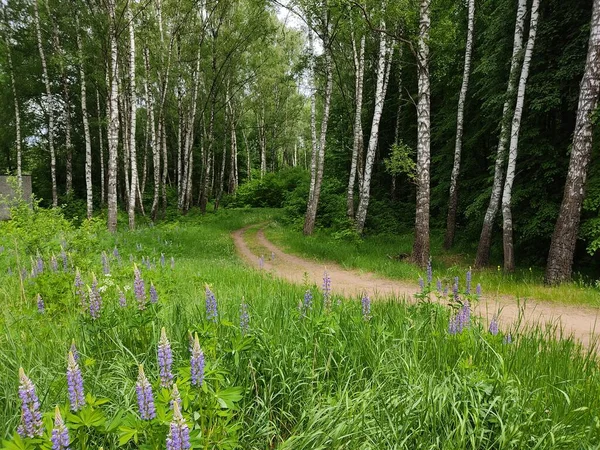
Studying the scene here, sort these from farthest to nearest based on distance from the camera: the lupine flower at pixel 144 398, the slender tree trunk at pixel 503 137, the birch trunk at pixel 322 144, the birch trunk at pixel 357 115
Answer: the birch trunk at pixel 357 115 < the birch trunk at pixel 322 144 < the slender tree trunk at pixel 503 137 < the lupine flower at pixel 144 398

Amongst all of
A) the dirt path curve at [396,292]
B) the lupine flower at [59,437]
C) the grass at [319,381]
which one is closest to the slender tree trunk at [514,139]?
the dirt path curve at [396,292]

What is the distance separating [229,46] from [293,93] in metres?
19.9

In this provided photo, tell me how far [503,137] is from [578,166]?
264cm

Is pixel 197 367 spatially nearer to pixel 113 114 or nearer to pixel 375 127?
pixel 375 127

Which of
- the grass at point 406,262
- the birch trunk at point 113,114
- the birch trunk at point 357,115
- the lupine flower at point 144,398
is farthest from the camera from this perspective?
the birch trunk at point 357,115

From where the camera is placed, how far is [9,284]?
18.5 feet

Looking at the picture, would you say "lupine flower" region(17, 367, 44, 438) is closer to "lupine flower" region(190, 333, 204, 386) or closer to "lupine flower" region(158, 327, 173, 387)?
"lupine flower" region(158, 327, 173, 387)

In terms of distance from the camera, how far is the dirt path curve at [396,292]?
563 centimetres

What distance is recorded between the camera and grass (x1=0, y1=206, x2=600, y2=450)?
2.02 metres

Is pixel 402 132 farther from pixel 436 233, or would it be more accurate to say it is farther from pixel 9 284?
pixel 9 284

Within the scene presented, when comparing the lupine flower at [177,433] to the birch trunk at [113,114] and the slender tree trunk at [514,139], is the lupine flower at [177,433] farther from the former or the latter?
the birch trunk at [113,114]

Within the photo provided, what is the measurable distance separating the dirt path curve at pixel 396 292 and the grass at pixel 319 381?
749 mm

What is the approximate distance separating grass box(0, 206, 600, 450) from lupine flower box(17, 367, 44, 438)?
0.06m

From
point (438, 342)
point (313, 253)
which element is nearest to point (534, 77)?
point (313, 253)
